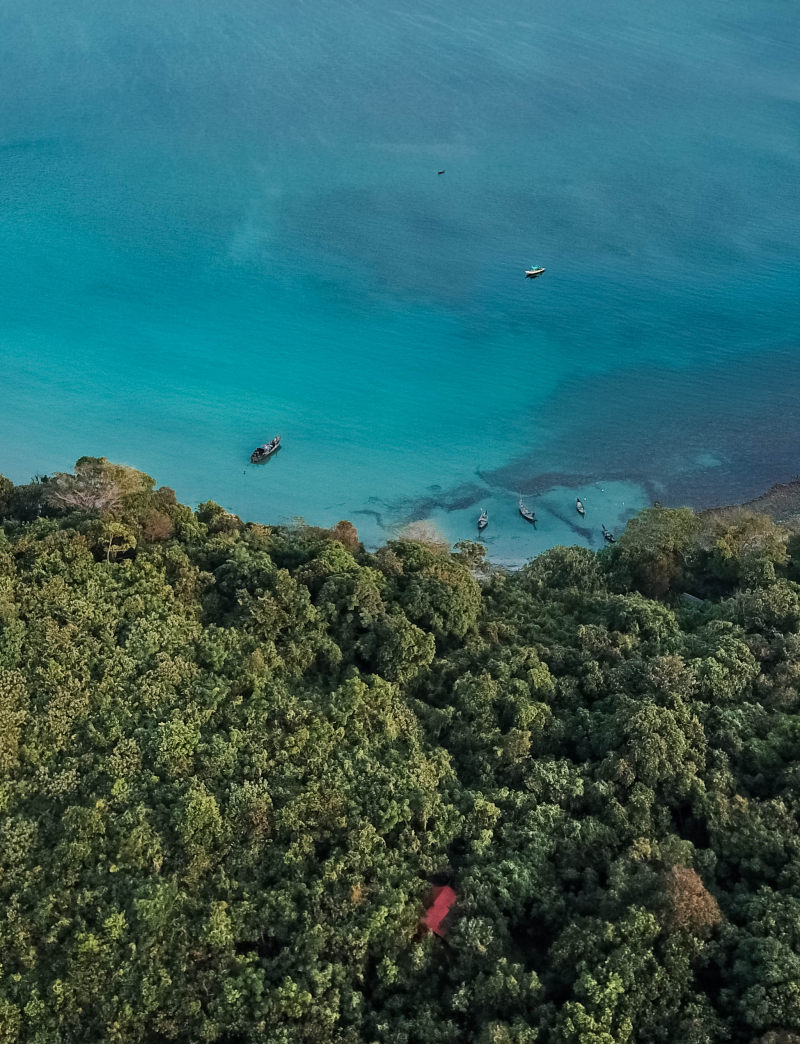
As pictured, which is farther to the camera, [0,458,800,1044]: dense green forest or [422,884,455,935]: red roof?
[422,884,455,935]: red roof

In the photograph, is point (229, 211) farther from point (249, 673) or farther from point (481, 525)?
point (249, 673)

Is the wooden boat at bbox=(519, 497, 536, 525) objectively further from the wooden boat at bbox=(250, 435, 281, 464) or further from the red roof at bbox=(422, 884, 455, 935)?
the red roof at bbox=(422, 884, 455, 935)

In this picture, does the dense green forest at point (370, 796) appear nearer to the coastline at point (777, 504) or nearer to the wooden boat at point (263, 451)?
the wooden boat at point (263, 451)

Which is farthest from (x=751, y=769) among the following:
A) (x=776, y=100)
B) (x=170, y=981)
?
(x=776, y=100)

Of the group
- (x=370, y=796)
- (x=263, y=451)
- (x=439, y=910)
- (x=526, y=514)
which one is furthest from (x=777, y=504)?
(x=439, y=910)

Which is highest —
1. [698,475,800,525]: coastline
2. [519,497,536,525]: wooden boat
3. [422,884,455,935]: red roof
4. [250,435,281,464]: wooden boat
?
[250,435,281,464]: wooden boat

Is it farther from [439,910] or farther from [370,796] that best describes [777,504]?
[439,910]

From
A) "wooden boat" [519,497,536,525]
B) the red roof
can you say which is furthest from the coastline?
the red roof
